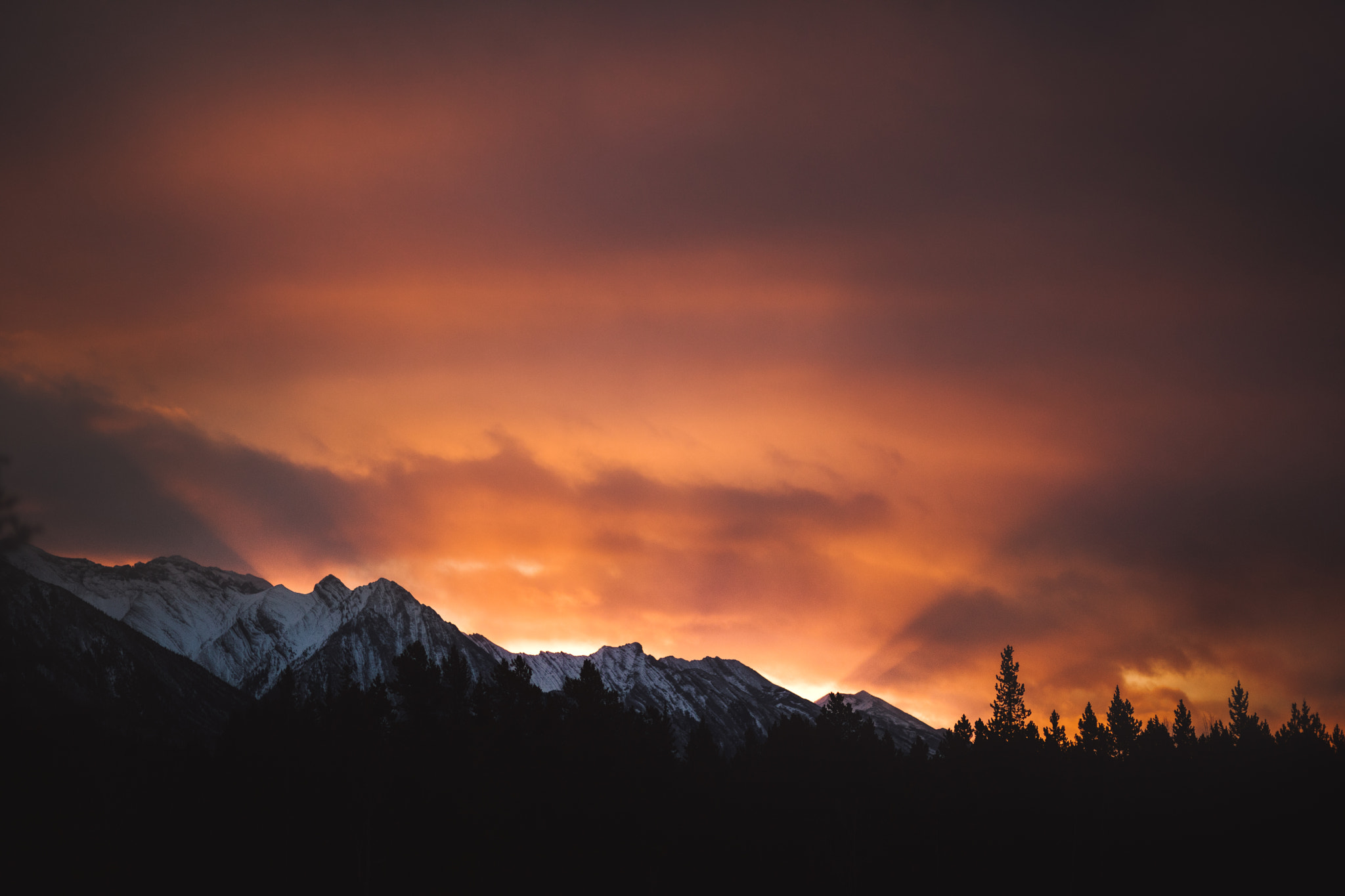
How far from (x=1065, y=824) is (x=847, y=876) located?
34735 mm

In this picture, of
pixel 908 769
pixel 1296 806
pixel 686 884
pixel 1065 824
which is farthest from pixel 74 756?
pixel 1296 806

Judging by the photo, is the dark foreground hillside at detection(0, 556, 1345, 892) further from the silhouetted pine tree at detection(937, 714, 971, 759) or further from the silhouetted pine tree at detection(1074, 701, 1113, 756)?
the silhouetted pine tree at detection(1074, 701, 1113, 756)

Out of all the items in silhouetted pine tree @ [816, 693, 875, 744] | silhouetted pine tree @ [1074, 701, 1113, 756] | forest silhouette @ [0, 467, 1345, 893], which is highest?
silhouetted pine tree @ [1074, 701, 1113, 756]

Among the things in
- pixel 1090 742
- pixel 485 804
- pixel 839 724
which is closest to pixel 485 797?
pixel 485 804

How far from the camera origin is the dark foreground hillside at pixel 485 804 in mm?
74250

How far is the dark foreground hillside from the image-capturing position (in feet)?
244

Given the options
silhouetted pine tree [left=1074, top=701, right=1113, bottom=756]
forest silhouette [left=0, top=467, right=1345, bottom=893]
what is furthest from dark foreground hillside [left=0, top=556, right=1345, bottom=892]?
silhouetted pine tree [left=1074, top=701, right=1113, bottom=756]

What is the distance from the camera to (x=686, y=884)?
282 ft

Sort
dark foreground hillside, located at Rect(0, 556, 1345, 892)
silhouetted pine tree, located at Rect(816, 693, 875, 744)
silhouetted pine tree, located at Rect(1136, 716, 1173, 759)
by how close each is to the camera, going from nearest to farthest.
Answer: dark foreground hillside, located at Rect(0, 556, 1345, 892) < silhouetted pine tree, located at Rect(816, 693, 875, 744) < silhouetted pine tree, located at Rect(1136, 716, 1173, 759)

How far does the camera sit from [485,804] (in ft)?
242

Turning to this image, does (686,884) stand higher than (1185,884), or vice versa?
(1185,884)

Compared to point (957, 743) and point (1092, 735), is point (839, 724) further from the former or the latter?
point (1092, 735)

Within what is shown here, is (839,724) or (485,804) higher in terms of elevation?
(839,724)

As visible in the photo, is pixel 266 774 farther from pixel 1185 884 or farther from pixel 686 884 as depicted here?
pixel 1185 884
